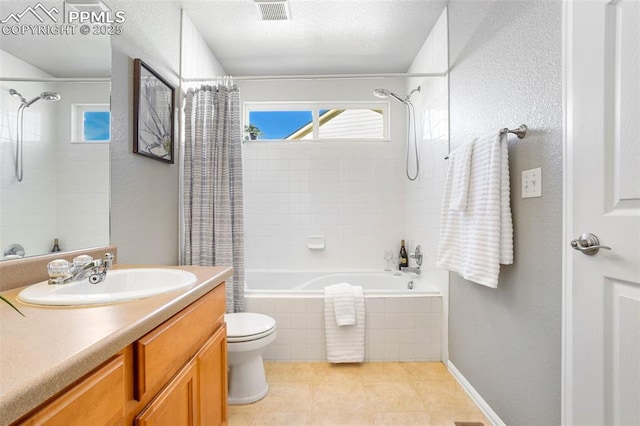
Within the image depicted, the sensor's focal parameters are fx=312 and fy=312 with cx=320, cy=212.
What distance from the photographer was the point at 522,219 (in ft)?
4.47

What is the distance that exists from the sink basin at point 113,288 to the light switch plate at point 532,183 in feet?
4.45

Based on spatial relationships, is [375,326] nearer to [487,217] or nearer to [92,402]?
[487,217]

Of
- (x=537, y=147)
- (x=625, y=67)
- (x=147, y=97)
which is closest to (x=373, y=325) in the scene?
(x=537, y=147)

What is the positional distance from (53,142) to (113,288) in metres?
0.57

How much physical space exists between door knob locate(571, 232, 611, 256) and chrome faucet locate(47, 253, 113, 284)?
158 cm

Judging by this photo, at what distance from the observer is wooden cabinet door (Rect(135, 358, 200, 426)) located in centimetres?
77

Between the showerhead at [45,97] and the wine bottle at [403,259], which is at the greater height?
the showerhead at [45,97]

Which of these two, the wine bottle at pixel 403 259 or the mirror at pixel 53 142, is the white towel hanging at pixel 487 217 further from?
the mirror at pixel 53 142

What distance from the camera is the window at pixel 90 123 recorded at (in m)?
1.22

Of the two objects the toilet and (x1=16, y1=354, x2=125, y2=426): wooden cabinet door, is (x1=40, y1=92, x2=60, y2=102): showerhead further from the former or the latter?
the toilet

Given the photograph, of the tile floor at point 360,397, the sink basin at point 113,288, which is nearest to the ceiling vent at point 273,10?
the sink basin at point 113,288

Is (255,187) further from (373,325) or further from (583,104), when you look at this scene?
(583,104)

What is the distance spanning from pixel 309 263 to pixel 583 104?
2.61 meters

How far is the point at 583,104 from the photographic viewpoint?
3.28 ft
